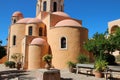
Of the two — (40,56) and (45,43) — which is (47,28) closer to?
(45,43)

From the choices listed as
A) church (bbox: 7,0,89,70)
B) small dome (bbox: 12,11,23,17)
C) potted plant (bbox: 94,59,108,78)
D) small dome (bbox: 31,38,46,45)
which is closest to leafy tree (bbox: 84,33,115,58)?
potted plant (bbox: 94,59,108,78)

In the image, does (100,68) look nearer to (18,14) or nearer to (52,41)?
(52,41)

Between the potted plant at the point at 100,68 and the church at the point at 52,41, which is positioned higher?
the church at the point at 52,41

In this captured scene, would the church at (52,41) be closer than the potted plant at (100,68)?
No

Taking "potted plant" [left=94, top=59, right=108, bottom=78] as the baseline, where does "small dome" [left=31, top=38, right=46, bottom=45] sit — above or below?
above

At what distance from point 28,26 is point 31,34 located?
4.36ft

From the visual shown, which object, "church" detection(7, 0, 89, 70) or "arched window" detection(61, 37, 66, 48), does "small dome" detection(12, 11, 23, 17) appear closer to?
"church" detection(7, 0, 89, 70)

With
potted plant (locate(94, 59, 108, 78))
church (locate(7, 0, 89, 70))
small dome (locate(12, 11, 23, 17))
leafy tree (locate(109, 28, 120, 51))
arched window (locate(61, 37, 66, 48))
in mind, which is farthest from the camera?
small dome (locate(12, 11, 23, 17))

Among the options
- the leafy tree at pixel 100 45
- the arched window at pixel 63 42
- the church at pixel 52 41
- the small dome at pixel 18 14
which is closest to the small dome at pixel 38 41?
the church at pixel 52 41

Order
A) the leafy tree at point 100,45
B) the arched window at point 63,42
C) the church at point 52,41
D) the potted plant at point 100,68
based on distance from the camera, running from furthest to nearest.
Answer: the arched window at point 63,42 < the church at point 52,41 < the leafy tree at point 100,45 < the potted plant at point 100,68

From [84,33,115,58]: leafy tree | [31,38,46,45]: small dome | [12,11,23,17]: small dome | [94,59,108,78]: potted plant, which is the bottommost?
[94,59,108,78]: potted plant

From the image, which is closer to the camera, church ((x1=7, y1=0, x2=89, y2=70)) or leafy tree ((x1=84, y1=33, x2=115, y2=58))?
leafy tree ((x1=84, y1=33, x2=115, y2=58))

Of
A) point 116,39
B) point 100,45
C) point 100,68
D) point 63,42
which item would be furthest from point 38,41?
point 100,68

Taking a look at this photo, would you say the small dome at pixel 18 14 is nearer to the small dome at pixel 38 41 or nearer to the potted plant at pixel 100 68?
the small dome at pixel 38 41
